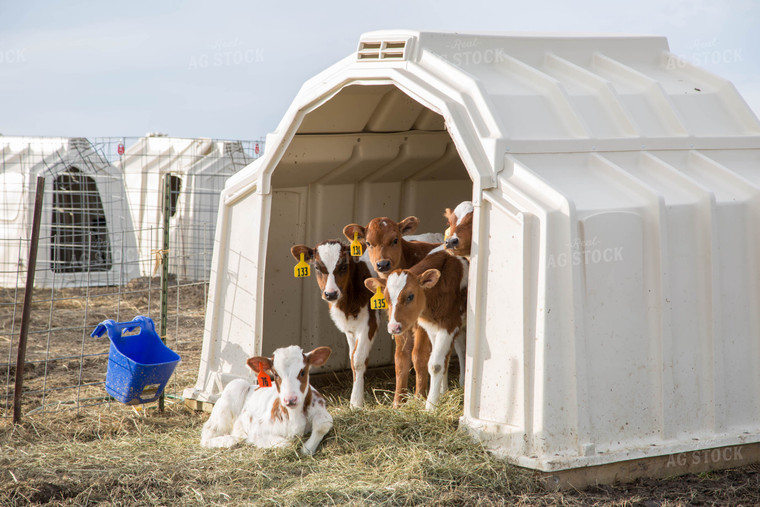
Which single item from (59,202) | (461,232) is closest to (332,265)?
(461,232)

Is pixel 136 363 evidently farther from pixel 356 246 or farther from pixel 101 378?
pixel 101 378

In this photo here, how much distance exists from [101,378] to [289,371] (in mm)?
4285

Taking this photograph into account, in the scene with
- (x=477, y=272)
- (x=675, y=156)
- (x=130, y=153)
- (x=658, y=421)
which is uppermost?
(x=130, y=153)

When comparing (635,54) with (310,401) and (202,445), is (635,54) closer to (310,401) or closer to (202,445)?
(310,401)

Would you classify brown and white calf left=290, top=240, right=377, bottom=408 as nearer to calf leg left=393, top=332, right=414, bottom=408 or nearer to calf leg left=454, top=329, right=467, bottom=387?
calf leg left=393, top=332, right=414, bottom=408

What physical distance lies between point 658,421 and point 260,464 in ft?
8.80

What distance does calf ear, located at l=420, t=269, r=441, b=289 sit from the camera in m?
6.45

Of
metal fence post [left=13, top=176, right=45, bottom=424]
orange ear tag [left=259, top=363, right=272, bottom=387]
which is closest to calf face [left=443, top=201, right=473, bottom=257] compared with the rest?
orange ear tag [left=259, top=363, right=272, bottom=387]

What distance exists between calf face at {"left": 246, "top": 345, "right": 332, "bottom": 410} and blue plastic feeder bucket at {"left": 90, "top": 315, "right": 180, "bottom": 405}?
1317 millimetres

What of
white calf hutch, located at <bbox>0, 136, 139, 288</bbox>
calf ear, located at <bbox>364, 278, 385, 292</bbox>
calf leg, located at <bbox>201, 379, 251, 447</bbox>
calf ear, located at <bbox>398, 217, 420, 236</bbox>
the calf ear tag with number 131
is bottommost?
calf leg, located at <bbox>201, 379, 251, 447</bbox>

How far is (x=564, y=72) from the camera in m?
7.16

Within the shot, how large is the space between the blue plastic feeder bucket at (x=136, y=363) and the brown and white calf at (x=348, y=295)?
1.40 meters

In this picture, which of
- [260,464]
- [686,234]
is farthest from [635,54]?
[260,464]

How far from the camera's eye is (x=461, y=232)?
21.9 feet
